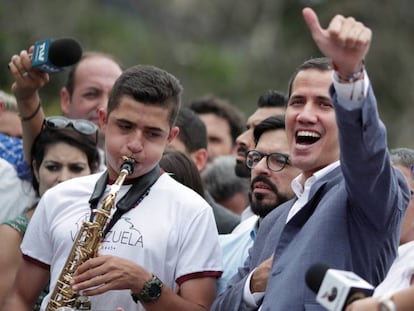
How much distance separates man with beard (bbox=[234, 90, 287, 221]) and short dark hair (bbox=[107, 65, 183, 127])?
1679 mm

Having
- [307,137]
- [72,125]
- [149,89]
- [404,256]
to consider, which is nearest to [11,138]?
[72,125]

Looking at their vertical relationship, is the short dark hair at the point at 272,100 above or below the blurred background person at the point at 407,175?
above

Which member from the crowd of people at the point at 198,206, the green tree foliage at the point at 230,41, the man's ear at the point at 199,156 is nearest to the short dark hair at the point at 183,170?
the crowd of people at the point at 198,206

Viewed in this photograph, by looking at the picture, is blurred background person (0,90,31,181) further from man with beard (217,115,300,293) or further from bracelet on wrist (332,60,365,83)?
bracelet on wrist (332,60,365,83)

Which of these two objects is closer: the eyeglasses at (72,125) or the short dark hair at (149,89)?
the short dark hair at (149,89)

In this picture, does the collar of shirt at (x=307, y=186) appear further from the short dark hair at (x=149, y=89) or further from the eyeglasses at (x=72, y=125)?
the eyeglasses at (x=72, y=125)

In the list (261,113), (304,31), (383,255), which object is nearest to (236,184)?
(261,113)

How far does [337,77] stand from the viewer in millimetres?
4547

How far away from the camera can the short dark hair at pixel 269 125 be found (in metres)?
6.88

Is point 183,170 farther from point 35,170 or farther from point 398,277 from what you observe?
point 398,277

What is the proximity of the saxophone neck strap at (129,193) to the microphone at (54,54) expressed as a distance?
43.0 inches

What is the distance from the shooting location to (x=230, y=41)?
2750 centimetres

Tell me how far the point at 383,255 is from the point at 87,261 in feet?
4.70

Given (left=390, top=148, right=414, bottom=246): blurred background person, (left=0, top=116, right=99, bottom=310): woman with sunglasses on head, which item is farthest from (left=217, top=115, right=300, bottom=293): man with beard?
(left=0, top=116, right=99, bottom=310): woman with sunglasses on head
